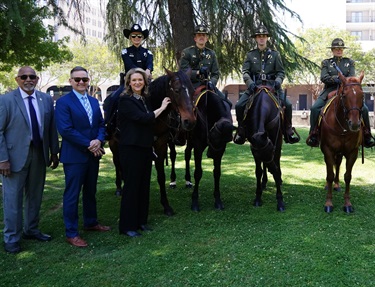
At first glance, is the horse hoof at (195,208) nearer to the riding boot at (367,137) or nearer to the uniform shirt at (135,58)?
the uniform shirt at (135,58)

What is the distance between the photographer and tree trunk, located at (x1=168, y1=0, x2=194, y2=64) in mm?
11438

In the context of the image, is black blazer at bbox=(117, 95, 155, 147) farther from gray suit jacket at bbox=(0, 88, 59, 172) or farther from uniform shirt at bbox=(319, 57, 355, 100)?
uniform shirt at bbox=(319, 57, 355, 100)

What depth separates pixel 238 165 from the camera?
1161 cm

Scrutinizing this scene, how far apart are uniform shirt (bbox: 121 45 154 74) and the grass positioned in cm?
252

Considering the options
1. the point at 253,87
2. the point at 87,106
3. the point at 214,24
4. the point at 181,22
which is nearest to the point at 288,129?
the point at 253,87

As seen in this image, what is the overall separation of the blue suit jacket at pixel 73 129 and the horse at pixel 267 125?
246cm

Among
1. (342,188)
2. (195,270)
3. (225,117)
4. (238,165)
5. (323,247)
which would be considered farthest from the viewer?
(238,165)

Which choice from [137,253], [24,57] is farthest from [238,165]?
[24,57]

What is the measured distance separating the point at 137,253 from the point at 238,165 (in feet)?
23.2

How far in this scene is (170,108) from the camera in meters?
5.64

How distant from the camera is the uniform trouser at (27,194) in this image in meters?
5.00

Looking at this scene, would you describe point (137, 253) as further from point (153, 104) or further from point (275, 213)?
point (275, 213)

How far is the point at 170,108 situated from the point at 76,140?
1.40m

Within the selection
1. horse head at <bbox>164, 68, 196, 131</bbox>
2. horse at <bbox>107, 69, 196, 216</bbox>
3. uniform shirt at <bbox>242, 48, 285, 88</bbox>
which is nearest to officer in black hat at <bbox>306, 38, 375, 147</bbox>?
uniform shirt at <bbox>242, 48, 285, 88</bbox>
